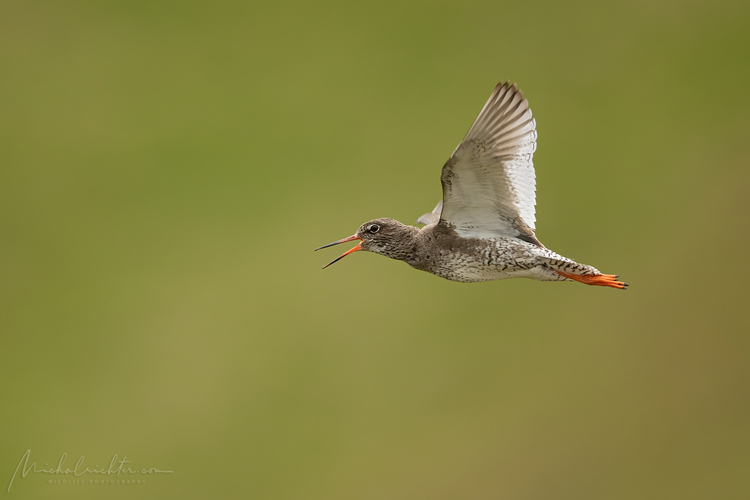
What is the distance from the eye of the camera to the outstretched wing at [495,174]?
2000mm

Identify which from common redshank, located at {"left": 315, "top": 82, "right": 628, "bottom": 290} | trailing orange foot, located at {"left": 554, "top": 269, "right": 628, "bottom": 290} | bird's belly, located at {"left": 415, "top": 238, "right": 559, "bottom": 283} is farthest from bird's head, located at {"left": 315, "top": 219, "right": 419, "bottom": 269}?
trailing orange foot, located at {"left": 554, "top": 269, "right": 628, "bottom": 290}

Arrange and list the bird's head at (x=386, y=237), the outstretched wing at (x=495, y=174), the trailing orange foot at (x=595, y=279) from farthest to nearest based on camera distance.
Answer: the bird's head at (x=386, y=237) < the trailing orange foot at (x=595, y=279) < the outstretched wing at (x=495, y=174)

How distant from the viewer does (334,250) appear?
6770 millimetres

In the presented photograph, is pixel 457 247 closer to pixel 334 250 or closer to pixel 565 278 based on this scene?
pixel 565 278

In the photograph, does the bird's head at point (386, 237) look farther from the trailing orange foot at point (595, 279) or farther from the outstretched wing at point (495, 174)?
the trailing orange foot at point (595, 279)

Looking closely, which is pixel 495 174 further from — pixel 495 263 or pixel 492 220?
Result: pixel 495 263

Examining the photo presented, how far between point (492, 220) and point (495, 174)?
0.18 meters

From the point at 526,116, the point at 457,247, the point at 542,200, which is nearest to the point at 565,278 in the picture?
the point at 457,247

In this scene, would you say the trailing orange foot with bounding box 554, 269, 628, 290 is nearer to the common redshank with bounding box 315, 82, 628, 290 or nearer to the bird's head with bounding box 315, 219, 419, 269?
the common redshank with bounding box 315, 82, 628, 290

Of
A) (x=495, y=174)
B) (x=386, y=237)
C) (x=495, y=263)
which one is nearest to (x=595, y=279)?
(x=495, y=263)

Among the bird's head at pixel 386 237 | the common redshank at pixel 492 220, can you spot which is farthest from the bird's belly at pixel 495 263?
the bird's head at pixel 386 237

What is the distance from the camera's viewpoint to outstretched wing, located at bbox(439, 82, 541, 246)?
2000 mm

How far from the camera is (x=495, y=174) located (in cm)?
212

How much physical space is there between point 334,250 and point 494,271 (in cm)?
466
